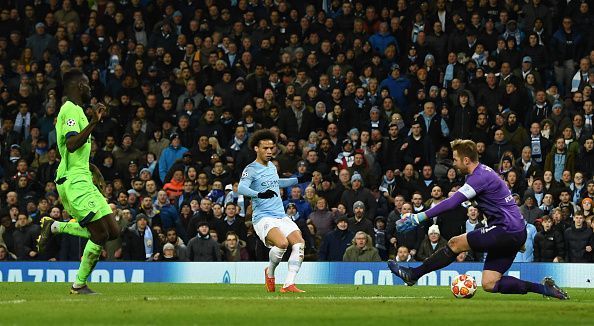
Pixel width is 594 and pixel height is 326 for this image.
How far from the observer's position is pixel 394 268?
15.8 meters

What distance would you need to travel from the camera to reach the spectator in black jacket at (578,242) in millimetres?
23812

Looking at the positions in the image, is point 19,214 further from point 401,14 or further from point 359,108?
point 401,14

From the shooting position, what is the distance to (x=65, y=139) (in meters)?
15.8

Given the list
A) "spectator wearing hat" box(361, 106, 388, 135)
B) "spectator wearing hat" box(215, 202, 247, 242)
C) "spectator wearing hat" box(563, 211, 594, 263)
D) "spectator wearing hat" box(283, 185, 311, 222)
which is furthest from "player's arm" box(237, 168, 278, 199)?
"spectator wearing hat" box(361, 106, 388, 135)

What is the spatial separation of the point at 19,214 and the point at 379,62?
9082 millimetres

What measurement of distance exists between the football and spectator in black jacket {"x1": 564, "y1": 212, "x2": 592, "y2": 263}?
8659 mm

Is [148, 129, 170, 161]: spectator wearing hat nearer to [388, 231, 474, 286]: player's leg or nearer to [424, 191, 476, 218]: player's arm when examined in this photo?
[388, 231, 474, 286]: player's leg

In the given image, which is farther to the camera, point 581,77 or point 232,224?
point 581,77

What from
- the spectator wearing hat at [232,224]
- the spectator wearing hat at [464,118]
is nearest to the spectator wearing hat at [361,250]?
the spectator wearing hat at [232,224]

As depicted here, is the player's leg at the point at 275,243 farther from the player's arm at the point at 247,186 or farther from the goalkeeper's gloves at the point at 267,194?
the player's arm at the point at 247,186

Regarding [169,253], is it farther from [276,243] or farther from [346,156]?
[276,243]

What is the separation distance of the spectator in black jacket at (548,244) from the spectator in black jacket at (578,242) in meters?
0.14

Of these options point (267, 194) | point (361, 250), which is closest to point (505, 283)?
point (267, 194)

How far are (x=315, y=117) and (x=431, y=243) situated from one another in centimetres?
535
